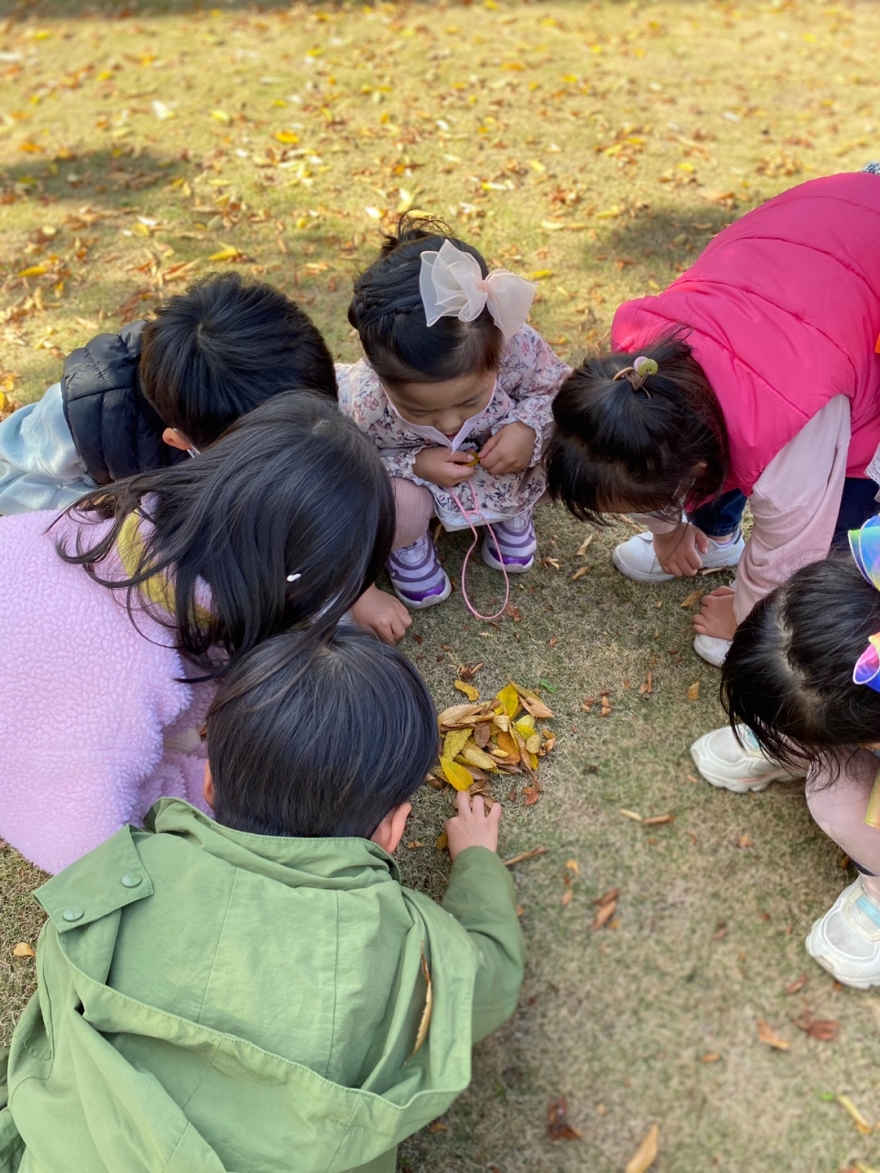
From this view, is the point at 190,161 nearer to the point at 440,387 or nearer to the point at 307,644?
the point at 440,387

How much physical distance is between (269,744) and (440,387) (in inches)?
46.4

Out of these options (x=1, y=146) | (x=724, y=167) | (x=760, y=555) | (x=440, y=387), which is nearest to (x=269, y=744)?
(x=440, y=387)

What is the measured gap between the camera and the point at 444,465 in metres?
2.71

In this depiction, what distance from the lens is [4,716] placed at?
1930 millimetres

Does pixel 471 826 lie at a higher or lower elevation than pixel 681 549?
lower

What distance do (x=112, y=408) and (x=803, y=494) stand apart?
76.7 inches

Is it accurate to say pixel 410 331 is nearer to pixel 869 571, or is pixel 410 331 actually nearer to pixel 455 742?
pixel 455 742

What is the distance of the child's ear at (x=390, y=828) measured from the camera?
5.87 ft

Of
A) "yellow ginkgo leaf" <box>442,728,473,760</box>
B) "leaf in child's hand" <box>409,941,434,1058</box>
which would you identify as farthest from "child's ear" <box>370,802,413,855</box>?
"yellow ginkgo leaf" <box>442,728,473,760</box>

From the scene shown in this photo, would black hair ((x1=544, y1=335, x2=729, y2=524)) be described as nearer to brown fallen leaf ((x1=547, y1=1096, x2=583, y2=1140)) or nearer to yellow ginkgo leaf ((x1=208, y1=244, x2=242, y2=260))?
brown fallen leaf ((x1=547, y1=1096, x2=583, y2=1140))

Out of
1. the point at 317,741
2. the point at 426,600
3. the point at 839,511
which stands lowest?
the point at 426,600

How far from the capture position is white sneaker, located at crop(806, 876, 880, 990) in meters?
2.00

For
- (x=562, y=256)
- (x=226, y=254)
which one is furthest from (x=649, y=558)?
(x=226, y=254)

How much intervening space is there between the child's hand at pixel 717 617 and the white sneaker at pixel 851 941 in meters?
0.80
